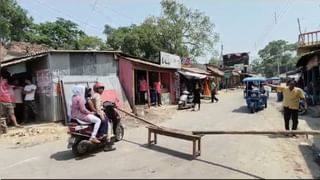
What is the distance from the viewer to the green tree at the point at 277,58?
112 meters

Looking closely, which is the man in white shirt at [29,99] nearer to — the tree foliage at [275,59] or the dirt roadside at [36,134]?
the dirt roadside at [36,134]

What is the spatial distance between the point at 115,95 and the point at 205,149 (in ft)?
30.5

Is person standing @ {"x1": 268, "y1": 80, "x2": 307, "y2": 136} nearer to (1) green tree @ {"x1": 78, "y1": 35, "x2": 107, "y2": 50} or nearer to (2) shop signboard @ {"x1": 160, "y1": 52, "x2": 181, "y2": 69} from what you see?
(2) shop signboard @ {"x1": 160, "y1": 52, "x2": 181, "y2": 69}

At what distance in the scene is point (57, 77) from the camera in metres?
16.4

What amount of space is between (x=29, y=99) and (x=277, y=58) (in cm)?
10597

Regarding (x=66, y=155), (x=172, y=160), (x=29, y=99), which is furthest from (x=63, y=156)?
(x=29, y=99)

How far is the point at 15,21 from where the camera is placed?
41406 millimetres

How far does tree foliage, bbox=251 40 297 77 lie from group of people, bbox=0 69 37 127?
98.9 metres

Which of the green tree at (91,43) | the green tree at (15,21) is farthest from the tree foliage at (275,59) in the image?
the green tree at (15,21)

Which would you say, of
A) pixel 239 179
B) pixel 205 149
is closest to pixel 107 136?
pixel 205 149

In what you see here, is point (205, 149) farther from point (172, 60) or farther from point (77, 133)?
point (172, 60)

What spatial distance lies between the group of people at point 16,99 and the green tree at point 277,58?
9670cm

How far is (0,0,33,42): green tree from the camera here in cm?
3888

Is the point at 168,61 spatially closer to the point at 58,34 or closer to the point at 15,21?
the point at 15,21
